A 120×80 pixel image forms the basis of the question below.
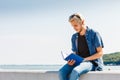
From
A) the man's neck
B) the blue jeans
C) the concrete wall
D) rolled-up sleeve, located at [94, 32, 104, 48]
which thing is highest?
the man's neck

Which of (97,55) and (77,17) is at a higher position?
(77,17)

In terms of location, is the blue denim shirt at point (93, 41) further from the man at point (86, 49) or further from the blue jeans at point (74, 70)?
the blue jeans at point (74, 70)

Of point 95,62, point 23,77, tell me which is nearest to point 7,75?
point 23,77

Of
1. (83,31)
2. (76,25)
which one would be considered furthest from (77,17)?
(83,31)

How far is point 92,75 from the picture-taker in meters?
6.44

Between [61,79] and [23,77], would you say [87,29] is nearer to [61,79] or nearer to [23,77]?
[61,79]

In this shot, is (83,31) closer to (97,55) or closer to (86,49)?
(86,49)

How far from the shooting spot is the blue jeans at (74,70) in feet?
21.0

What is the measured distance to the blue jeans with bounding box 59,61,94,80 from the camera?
21.0 feet

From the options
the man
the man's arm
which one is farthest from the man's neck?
the man's arm

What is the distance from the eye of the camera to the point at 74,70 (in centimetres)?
641

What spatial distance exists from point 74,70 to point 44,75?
713 mm

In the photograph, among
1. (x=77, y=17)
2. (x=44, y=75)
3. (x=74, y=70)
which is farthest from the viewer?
(x=44, y=75)

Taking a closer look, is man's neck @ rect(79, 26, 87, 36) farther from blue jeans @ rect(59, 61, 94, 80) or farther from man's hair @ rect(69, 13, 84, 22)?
blue jeans @ rect(59, 61, 94, 80)
